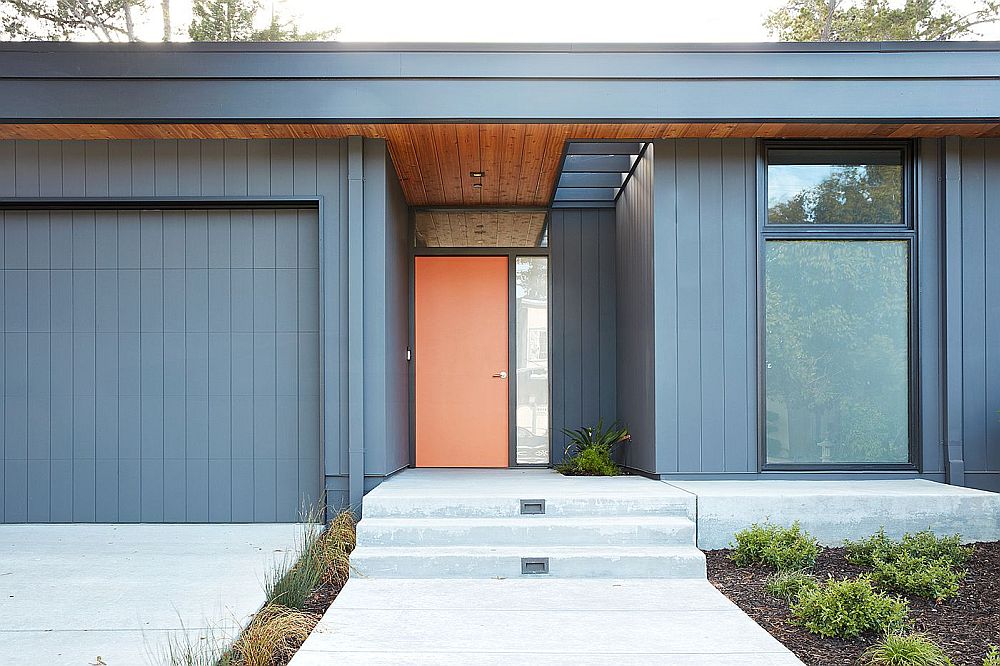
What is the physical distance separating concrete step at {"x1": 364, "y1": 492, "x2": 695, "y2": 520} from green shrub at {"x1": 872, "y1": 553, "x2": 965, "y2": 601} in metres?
1.04

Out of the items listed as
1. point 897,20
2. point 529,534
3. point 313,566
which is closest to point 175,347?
point 313,566

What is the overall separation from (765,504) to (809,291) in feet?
5.12

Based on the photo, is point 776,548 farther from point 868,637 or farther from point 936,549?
point 868,637

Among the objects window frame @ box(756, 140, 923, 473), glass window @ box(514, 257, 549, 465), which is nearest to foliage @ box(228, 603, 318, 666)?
window frame @ box(756, 140, 923, 473)

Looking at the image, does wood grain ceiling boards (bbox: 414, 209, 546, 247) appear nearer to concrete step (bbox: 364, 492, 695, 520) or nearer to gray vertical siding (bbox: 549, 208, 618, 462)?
gray vertical siding (bbox: 549, 208, 618, 462)

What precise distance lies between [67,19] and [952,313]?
12.7 meters

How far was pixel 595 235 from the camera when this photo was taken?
7219mm

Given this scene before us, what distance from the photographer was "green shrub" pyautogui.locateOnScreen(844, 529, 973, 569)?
4148 mm

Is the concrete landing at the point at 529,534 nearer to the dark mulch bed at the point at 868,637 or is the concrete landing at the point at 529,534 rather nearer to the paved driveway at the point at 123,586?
the dark mulch bed at the point at 868,637

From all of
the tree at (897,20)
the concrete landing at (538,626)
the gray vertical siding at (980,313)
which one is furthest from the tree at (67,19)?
the gray vertical siding at (980,313)

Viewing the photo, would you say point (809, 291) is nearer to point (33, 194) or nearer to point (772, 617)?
point (772, 617)

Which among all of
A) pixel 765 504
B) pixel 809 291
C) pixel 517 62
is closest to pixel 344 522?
pixel 765 504

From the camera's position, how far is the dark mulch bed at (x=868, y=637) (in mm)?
3117

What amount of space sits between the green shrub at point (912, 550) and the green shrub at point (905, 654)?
1.24 metres
